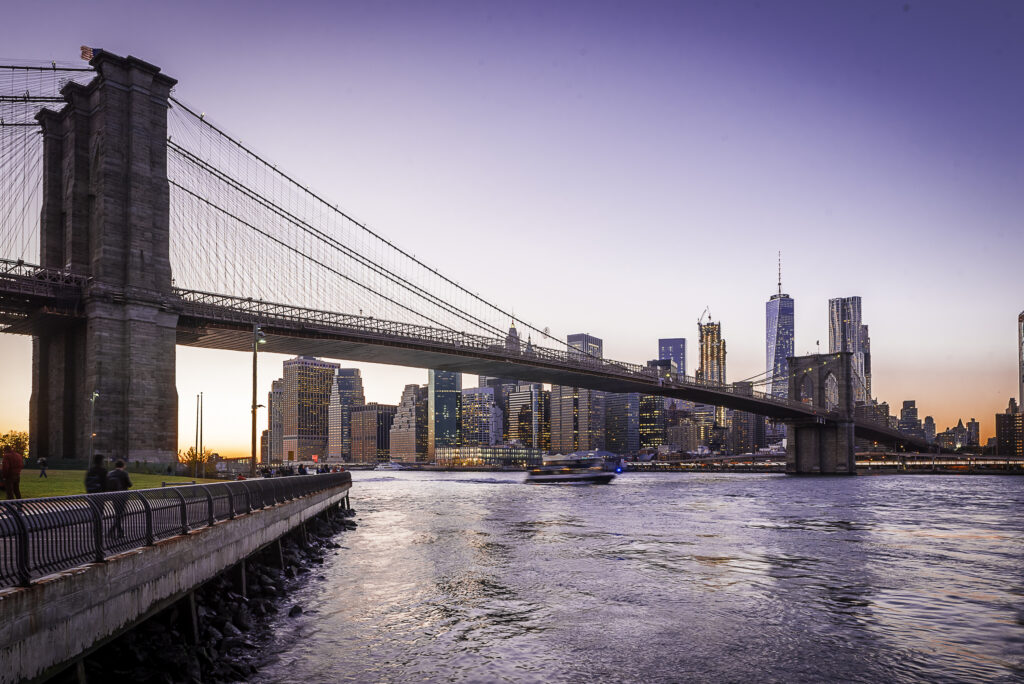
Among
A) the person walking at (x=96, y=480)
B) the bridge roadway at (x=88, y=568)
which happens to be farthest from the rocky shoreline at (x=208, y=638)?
the person walking at (x=96, y=480)

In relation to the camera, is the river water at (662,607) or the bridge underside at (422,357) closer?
the river water at (662,607)

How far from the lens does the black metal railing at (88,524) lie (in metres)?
8.52

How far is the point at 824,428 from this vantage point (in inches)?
4956

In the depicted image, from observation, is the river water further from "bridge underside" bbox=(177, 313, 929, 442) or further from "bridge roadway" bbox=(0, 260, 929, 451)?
"bridge underside" bbox=(177, 313, 929, 442)

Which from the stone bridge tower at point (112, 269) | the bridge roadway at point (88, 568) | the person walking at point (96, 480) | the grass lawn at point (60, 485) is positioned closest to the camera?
the bridge roadway at point (88, 568)

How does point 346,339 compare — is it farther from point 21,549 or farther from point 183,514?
point 21,549

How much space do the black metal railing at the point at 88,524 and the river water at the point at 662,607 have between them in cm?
321

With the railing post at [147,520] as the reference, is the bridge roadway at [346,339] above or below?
above

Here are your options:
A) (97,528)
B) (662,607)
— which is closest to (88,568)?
(97,528)

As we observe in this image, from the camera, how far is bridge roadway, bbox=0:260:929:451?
42.2 metres

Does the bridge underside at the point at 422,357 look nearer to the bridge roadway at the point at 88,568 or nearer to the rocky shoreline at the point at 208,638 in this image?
the rocky shoreline at the point at 208,638

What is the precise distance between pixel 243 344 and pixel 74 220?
770 inches

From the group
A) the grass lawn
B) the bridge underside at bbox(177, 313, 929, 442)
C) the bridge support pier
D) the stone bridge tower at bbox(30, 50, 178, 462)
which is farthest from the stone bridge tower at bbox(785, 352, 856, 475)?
the grass lawn

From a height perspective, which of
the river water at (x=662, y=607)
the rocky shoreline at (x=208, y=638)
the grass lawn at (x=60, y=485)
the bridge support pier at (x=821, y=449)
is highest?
the grass lawn at (x=60, y=485)
